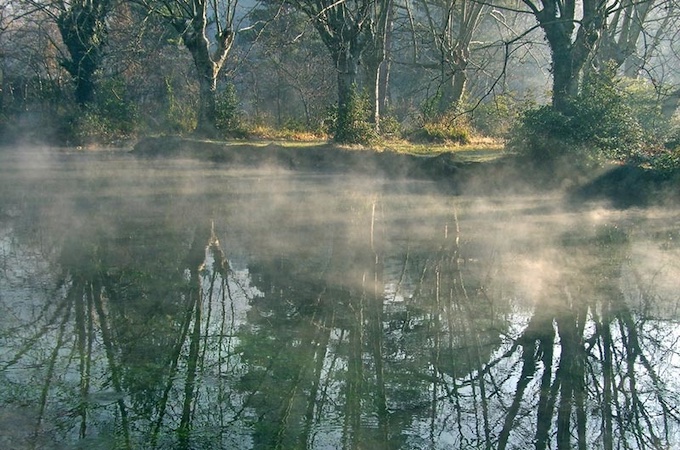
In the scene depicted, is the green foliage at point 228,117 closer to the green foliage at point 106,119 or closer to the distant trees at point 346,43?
the distant trees at point 346,43

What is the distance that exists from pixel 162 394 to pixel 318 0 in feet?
53.2

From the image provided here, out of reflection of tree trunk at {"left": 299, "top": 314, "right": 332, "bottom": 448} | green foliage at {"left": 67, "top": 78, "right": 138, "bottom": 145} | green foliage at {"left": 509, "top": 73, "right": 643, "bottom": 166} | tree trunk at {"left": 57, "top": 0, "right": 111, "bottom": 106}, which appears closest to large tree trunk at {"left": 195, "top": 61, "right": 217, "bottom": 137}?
green foliage at {"left": 67, "top": 78, "right": 138, "bottom": 145}

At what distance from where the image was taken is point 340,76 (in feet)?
69.0

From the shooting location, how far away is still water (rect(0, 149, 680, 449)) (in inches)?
185

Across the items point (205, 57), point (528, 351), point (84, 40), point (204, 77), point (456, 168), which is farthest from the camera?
Answer: point (84, 40)

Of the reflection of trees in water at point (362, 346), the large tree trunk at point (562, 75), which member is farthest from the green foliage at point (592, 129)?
the reflection of trees in water at point (362, 346)

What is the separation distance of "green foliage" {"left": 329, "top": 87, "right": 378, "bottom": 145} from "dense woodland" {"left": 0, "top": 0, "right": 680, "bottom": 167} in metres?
0.04

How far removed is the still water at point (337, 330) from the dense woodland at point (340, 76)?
278 centimetres

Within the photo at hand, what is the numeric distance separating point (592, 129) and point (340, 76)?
810cm

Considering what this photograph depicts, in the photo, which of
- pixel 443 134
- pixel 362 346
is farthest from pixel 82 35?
pixel 362 346

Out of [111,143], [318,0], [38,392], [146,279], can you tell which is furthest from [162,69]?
[38,392]

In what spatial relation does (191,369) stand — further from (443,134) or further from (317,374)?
(443,134)

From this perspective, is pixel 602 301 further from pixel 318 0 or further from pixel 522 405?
pixel 318 0

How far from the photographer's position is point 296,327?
259 inches
